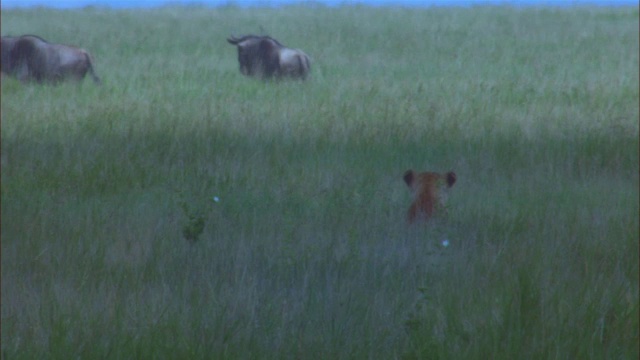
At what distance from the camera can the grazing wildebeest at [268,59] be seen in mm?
10188

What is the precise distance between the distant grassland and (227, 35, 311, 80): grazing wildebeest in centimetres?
24

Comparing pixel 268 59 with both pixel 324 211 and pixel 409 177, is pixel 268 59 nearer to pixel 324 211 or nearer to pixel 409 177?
pixel 324 211

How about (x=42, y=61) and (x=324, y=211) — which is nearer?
(x=324, y=211)

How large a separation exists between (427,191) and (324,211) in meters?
0.55

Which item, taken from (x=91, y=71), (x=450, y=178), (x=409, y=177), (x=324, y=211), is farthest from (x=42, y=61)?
(x=450, y=178)

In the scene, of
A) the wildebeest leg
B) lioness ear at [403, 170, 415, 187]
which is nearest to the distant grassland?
the wildebeest leg

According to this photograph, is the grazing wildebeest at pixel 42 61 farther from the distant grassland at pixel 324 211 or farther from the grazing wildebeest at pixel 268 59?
the grazing wildebeest at pixel 268 59

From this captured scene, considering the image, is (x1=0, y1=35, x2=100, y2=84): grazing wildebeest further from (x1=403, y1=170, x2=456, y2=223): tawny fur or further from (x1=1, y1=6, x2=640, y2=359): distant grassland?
(x1=403, y1=170, x2=456, y2=223): tawny fur

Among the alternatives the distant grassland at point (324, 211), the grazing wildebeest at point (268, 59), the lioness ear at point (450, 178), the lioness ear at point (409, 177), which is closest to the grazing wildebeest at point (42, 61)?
the distant grassland at point (324, 211)

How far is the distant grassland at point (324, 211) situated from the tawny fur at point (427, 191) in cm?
11

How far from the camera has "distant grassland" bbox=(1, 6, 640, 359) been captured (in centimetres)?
402

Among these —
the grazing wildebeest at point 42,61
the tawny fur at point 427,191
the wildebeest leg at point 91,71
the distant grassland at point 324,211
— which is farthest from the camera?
Result: the grazing wildebeest at point 42,61

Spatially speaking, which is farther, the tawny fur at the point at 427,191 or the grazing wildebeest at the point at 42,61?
the grazing wildebeest at the point at 42,61

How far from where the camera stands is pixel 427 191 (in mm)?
5590
